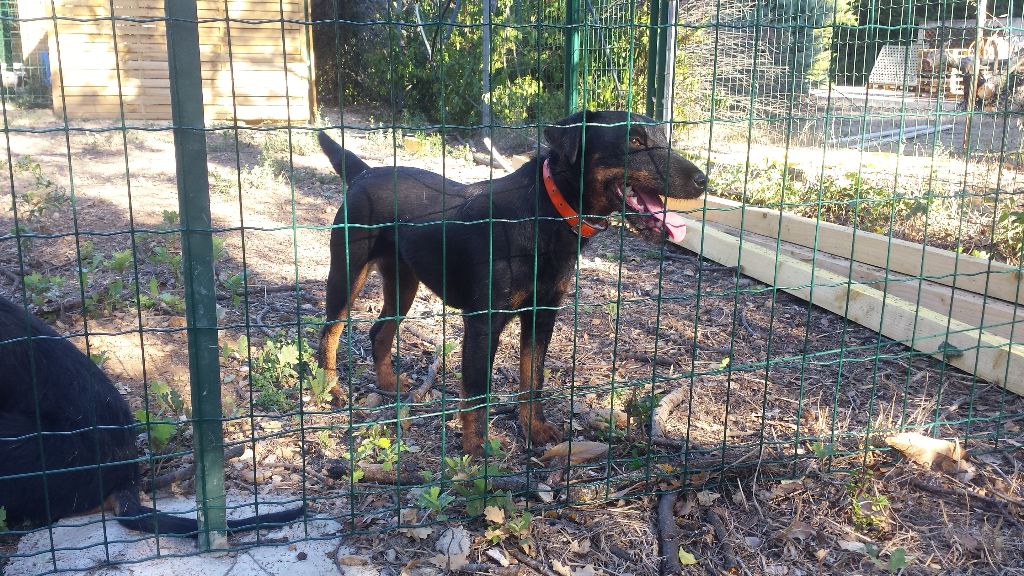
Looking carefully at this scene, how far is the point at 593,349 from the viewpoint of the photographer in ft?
16.8

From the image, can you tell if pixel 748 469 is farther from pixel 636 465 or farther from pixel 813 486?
pixel 636 465

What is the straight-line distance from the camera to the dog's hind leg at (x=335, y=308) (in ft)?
14.1

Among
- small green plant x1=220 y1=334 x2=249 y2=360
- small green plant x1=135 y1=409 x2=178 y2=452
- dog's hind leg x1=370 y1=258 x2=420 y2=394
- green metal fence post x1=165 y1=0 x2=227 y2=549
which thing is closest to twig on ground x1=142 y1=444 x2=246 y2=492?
small green plant x1=135 y1=409 x2=178 y2=452

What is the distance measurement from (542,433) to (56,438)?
81.5 inches

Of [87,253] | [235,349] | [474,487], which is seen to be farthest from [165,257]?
[474,487]

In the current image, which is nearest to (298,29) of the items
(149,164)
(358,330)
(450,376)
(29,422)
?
(149,164)

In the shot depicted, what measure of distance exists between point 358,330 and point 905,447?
3.35 meters

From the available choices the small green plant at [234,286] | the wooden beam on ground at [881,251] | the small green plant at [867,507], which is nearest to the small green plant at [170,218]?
the small green plant at [234,286]

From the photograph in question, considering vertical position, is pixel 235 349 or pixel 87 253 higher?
pixel 87 253

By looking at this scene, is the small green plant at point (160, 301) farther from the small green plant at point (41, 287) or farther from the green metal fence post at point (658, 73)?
the green metal fence post at point (658, 73)

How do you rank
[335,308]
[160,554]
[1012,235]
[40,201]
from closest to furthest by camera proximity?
[160,554] < [335,308] < [1012,235] < [40,201]

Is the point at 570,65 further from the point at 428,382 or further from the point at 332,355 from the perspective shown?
the point at 332,355

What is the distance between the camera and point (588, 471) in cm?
361

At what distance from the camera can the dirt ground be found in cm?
312
